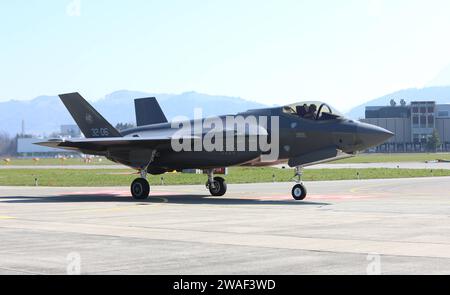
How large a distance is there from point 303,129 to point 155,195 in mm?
8480

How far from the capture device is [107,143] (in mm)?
28141

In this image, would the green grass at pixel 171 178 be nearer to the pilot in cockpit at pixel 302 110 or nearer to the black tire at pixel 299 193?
the black tire at pixel 299 193

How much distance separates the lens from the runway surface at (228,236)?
10.5 meters

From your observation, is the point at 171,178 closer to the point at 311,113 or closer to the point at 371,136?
the point at 311,113

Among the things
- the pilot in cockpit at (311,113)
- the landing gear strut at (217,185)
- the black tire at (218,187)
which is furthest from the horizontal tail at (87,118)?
the pilot in cockpit at (311,113)

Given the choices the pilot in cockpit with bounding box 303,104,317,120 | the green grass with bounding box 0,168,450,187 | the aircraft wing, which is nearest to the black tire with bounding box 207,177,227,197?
the aircraft wing

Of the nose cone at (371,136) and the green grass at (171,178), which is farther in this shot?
the green grass at (171,178)

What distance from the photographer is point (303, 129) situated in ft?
82.9

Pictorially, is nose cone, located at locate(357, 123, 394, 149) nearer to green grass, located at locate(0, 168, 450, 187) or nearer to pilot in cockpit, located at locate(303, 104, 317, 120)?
pilot in cockpit, located at locate(303, 104, 317, 120)

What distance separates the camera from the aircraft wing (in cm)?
2723

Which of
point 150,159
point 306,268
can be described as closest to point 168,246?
point 306,268

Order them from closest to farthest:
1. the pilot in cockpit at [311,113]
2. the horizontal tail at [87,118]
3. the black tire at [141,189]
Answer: the pilot in cockpit at [311,113] → the black tire at [141,189] → the horizontal tail at [87,118]

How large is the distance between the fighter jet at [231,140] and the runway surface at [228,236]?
1.78 metres
